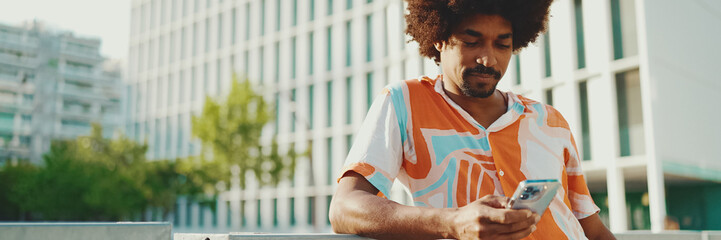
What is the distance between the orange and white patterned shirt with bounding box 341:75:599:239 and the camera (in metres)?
1.73

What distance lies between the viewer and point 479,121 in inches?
75.5

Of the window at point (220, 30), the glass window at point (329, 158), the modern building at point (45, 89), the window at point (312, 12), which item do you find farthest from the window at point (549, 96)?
the modern building at point (45, 89)

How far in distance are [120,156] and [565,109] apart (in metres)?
23.5

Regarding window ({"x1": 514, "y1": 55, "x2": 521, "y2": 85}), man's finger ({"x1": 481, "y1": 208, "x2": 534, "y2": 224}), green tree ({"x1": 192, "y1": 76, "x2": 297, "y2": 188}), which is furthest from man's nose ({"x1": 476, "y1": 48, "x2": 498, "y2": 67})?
green tree ({"x1": 192, "y1": 76, "x2": 297, "y2": 188})

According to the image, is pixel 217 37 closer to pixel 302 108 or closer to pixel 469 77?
pixel 302 108

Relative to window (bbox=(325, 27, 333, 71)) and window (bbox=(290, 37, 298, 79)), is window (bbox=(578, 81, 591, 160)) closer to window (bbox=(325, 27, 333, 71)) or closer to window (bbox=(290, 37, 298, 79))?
window (bbox=(325, 27, 333, 71))

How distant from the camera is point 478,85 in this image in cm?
190

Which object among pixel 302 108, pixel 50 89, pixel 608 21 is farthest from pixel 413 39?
pixel 50 89

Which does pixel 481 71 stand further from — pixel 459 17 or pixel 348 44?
pixel 348 44

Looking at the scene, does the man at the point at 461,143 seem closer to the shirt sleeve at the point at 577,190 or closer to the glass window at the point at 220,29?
the shirt sleeve at the point at 577,190

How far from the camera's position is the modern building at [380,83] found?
739 inches

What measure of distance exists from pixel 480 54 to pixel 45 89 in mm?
76023

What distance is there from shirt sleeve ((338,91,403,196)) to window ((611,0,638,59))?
18.5 meters

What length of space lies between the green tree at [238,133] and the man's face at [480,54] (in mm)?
22600
